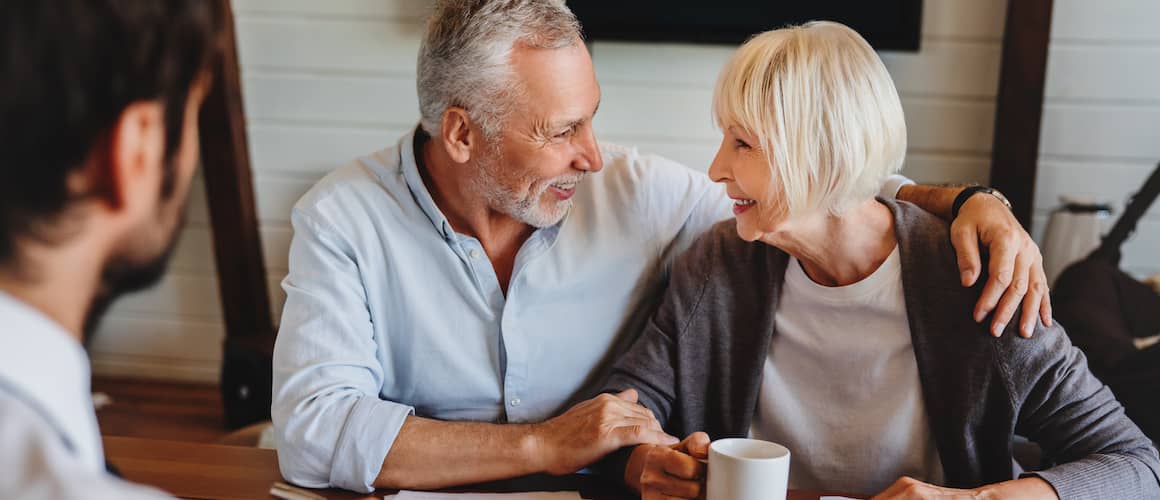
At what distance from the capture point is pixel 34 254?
63 centimetres

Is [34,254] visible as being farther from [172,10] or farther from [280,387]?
[280,387]

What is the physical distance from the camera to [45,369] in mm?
630

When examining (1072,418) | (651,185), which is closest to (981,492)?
(1072,418)

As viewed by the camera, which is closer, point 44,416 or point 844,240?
point 44,416

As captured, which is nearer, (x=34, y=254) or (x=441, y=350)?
(x=34, y=254)

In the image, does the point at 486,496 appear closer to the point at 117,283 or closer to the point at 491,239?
the point at 491,239

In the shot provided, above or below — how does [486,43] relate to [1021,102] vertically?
above

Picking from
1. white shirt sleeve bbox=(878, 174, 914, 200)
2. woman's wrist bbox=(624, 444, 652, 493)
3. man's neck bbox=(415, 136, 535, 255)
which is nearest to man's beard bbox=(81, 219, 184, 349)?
woman's wrist bbox=(624, 444, 652, 493)

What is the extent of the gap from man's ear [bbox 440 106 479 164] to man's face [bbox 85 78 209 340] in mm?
898

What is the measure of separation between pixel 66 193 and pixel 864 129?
0.98 metres

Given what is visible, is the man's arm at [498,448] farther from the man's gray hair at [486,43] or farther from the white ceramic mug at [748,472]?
the man's gray hair at [486,43]

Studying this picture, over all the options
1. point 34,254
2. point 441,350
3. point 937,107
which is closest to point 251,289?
point 441,350

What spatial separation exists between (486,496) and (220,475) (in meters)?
0.34

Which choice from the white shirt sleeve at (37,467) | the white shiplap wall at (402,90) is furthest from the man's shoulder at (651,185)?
the white shiplap wall at (402,90)
